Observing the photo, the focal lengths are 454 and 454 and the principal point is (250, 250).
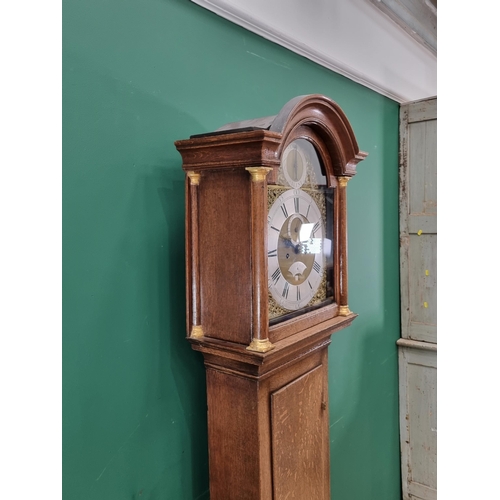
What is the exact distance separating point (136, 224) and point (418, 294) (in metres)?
1.83

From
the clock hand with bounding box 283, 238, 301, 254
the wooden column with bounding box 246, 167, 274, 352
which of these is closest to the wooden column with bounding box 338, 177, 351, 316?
the clock hand with bounding box 283, 238, 301, 254

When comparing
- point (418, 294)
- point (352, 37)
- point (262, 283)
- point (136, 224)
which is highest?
point (352, 37)

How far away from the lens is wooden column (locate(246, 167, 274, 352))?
98 centimetres

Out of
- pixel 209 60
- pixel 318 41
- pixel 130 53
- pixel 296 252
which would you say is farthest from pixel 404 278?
pixel 130 53

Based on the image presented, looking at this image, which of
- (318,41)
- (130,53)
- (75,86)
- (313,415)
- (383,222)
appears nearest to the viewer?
(75,86)

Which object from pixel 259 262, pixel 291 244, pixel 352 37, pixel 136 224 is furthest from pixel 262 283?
pixel 352 37

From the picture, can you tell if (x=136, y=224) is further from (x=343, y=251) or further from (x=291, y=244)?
(x=343, y=251)

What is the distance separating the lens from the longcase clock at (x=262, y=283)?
1.00 m

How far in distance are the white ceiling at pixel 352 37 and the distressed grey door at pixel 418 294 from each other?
0.87ft

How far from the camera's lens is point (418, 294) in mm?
2465

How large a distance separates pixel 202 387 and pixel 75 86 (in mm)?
842

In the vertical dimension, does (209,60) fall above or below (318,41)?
below

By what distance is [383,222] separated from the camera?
2354 mm

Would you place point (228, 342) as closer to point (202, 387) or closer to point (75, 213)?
point (202, 387)
